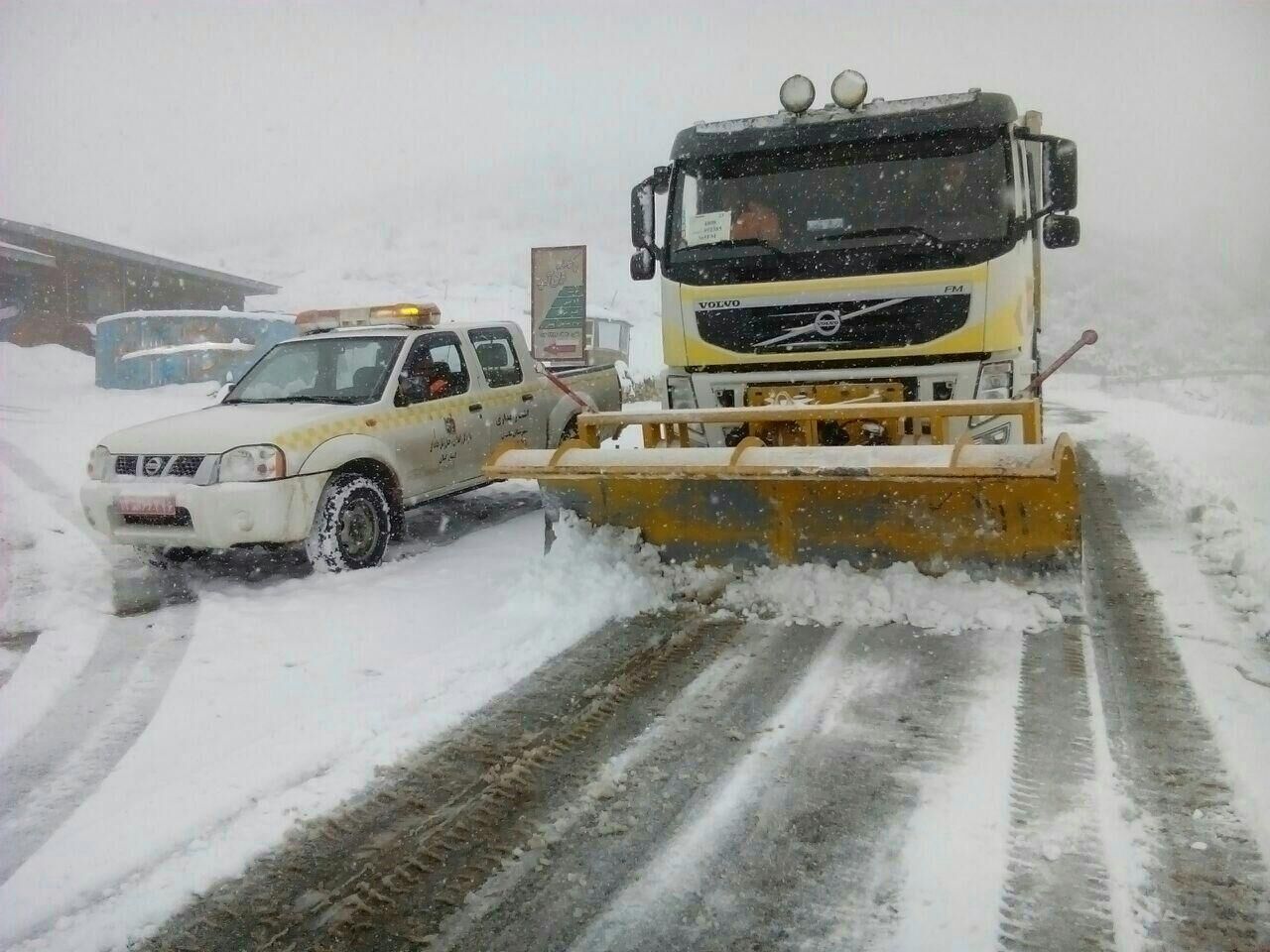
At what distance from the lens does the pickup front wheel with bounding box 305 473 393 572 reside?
5730mm

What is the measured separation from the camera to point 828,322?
5.42m

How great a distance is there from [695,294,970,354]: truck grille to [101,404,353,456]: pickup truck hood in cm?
275

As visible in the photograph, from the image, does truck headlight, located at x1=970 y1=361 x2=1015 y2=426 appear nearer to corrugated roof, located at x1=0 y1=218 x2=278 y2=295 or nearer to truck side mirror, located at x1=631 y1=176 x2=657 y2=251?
truck side mirror, located at x1=631 y1=176 x2=657 y2=251

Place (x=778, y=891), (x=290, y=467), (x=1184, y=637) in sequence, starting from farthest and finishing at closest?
(x=290, y=467), (x=1184, y=637), (x=778, y=891)

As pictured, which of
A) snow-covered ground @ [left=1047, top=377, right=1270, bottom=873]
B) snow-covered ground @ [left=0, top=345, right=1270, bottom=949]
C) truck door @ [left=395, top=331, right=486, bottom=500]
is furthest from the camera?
truck door @ [left=395, top=331, right=486, bottom=500]

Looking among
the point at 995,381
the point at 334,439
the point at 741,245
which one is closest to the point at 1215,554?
the point at 995,381

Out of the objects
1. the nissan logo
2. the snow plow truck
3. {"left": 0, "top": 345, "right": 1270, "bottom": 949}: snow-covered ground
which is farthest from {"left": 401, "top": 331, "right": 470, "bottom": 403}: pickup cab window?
the nissan logo

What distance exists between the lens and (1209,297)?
155 feet

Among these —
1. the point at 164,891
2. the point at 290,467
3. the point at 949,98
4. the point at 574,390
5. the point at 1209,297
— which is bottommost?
the point at 164,891

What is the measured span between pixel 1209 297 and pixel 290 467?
53801mm

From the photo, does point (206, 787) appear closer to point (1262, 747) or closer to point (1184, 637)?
point (1262, 747)

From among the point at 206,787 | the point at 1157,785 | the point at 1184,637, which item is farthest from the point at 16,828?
the point at 1184,637

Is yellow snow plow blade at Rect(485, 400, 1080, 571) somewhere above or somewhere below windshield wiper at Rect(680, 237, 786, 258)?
below

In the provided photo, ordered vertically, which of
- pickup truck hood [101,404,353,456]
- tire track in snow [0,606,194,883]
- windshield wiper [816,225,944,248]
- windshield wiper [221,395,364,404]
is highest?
windshield wiper [816,225,944,248]
